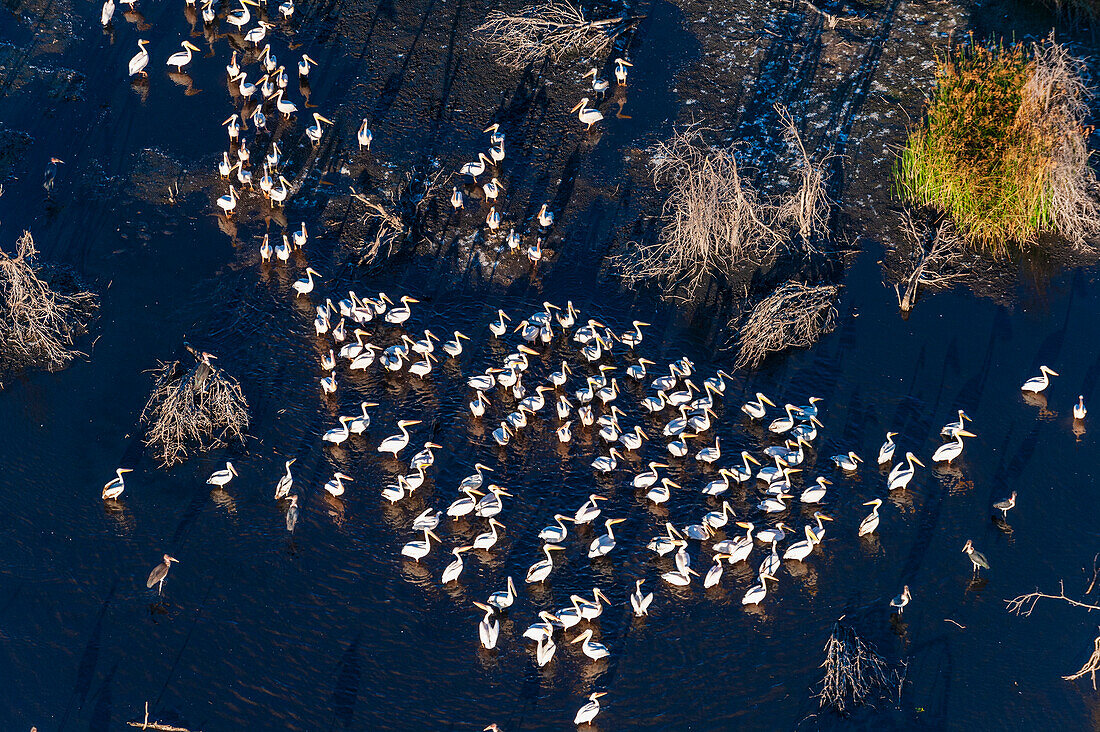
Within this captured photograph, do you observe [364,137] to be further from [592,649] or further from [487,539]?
[592,649]

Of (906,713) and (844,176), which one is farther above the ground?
(844,176)

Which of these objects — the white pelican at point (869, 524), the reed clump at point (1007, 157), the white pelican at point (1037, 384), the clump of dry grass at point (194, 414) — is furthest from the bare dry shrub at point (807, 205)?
the clump of dry grass at point (194, 414)

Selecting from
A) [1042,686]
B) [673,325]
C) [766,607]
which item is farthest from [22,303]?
[1042,686]

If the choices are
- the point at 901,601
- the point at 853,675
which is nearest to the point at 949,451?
the point at 901,601

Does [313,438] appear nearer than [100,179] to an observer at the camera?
Yes

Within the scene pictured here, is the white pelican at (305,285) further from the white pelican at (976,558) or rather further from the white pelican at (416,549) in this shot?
the white pelican at (976,558)

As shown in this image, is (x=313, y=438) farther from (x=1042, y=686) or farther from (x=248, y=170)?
(x=1042, y=686)

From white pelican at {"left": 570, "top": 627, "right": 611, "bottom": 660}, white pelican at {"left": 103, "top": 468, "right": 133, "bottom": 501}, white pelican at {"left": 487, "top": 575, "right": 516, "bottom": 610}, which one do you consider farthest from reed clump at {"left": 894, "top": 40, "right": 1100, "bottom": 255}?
white pelican at {"left": 103, "top": 468, "right": 133, "bottom": 501}
